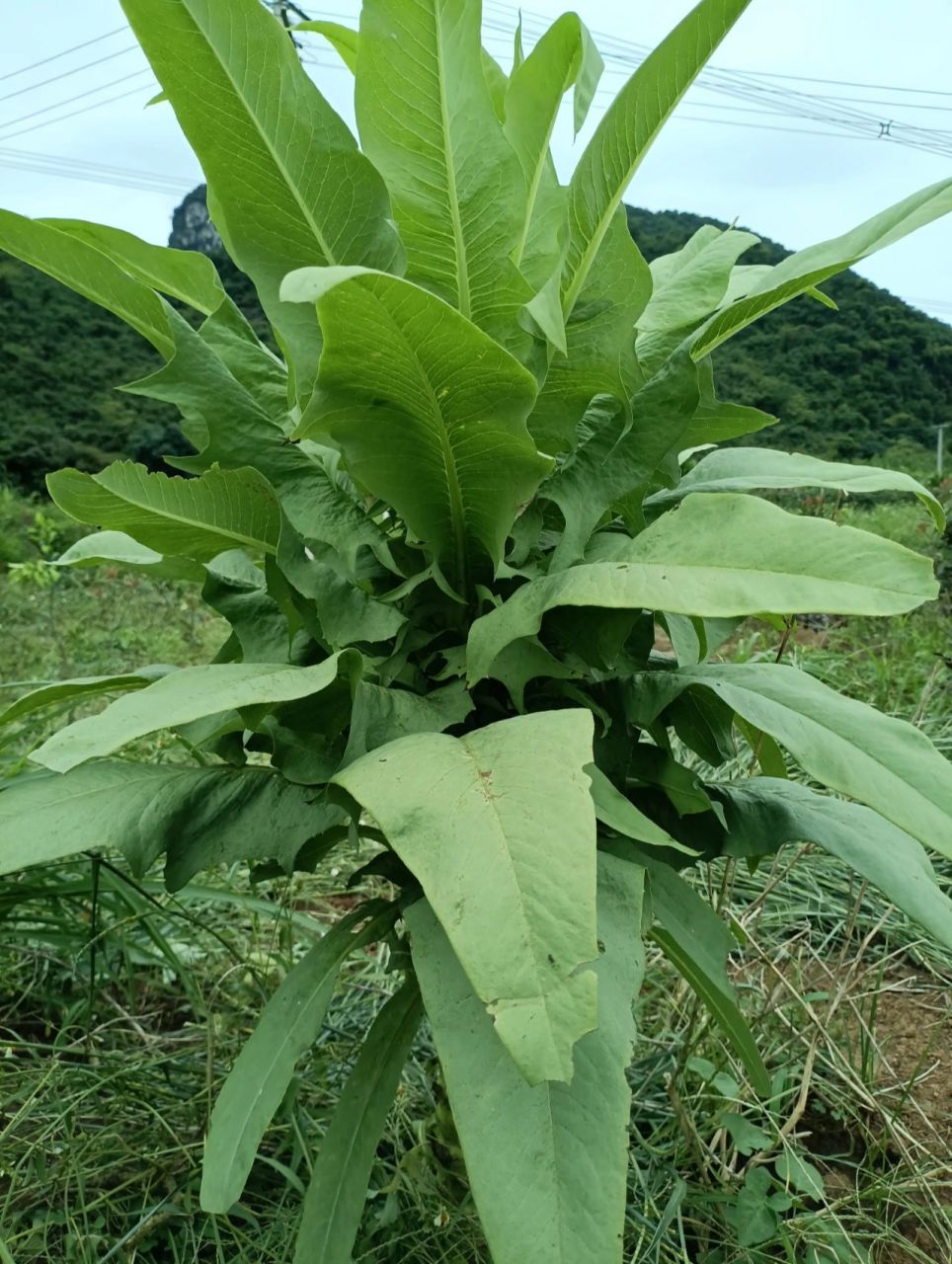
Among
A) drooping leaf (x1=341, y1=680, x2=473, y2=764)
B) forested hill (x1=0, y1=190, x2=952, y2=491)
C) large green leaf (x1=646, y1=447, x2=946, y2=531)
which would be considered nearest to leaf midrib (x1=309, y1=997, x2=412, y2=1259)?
drooping leaf (x1=341, y1=680, x2=473, y2=764)

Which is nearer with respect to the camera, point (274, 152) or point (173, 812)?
point (274, 152)

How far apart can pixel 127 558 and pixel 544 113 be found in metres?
0.64

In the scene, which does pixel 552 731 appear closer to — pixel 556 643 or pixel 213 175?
pixel 556 643

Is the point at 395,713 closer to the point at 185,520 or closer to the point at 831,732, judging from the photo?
the point at 185,520

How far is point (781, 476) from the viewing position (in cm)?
92

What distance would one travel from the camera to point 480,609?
90 centimetres

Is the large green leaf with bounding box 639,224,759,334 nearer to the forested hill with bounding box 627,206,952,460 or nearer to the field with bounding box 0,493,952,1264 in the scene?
the field with bounding box 0,493,952,1264

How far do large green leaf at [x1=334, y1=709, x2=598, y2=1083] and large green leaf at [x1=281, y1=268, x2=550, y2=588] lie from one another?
0.25 metres

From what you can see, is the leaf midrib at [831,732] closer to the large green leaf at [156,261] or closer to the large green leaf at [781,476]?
the large green leaf at [781,476]

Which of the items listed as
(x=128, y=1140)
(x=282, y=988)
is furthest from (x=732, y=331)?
(x=128, y=1140)

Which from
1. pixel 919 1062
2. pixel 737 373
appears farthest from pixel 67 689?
pixel 737 373

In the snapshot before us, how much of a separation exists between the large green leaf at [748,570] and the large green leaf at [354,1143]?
0.46 metres

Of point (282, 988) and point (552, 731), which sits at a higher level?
point (552, 731)

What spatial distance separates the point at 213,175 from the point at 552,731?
51cm
